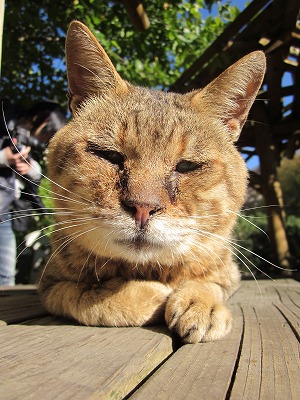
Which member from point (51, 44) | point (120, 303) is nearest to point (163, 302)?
point (120, 303)

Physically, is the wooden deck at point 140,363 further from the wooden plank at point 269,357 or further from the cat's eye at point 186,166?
the cat's eye at point 186,166

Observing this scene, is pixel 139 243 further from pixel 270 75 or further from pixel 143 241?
pixel 270 75

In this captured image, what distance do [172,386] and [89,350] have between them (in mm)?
327

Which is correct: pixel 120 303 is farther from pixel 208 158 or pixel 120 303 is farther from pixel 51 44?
pixel 51 44

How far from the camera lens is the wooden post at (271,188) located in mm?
5653

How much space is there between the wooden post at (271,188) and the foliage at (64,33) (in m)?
1.55

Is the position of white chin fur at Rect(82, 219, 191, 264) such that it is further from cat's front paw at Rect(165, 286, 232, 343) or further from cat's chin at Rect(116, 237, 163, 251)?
cat's front paw at Rect(165, 286, 232, 343)

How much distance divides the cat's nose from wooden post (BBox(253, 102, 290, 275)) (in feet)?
14.8

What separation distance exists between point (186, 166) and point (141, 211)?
0.42 meters

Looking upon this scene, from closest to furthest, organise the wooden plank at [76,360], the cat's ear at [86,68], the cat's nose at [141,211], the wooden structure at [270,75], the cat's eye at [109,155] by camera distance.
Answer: the wooden plank at [76,360] → the cat's nose at [141,211] → the cat's eye at [109,155] → the cat's ear at [86,68] → the wooden structure at [270,75]

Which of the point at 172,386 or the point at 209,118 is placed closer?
the point at 172,386

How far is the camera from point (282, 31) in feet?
12.5

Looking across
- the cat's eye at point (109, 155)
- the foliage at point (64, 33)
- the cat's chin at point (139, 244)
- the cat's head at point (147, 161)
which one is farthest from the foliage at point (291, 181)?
the cat's chin at point (139, 244)

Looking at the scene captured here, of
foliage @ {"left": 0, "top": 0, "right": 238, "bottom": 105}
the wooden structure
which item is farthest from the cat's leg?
foliage @ {"left": 0, "top": 0, "right": 238, "bottom": 105}
